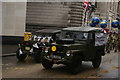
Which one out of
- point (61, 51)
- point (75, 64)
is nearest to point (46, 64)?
point (61, 51)

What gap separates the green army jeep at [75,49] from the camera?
8125 millimetres

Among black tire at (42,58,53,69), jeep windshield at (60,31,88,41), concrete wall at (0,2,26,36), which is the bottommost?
black tire at (42,58,53,69)

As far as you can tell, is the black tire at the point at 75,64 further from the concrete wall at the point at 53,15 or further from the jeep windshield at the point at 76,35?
the concrete wall at the point at 53,15

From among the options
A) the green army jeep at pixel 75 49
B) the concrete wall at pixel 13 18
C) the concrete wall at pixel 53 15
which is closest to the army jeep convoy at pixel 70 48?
the green army jeep at pixel 75 49

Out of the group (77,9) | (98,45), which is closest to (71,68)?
(98,45)

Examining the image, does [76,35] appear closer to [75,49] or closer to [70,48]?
[75,49]

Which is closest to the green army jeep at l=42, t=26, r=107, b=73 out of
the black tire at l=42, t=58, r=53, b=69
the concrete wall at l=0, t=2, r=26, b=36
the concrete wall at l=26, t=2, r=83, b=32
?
the black tire at l=42, t=58, r=53, b=69

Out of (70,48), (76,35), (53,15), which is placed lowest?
(70,48)

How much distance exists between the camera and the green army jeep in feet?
26.7

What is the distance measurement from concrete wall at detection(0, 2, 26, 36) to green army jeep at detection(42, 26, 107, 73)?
395 inches

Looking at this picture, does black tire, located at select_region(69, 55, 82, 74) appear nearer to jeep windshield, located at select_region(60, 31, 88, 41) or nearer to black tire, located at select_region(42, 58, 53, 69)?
jeep windshield, located at select_region(60, 31, 88, 41)

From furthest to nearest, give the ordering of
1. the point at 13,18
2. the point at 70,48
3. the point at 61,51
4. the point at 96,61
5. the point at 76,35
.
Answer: the point at 13,18 < the point at 96,61 < the point at 76,35 < the point at 61,51 < the point at 70,48

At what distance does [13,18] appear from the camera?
18.4 metres

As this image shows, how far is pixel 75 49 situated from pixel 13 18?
1164 cm
